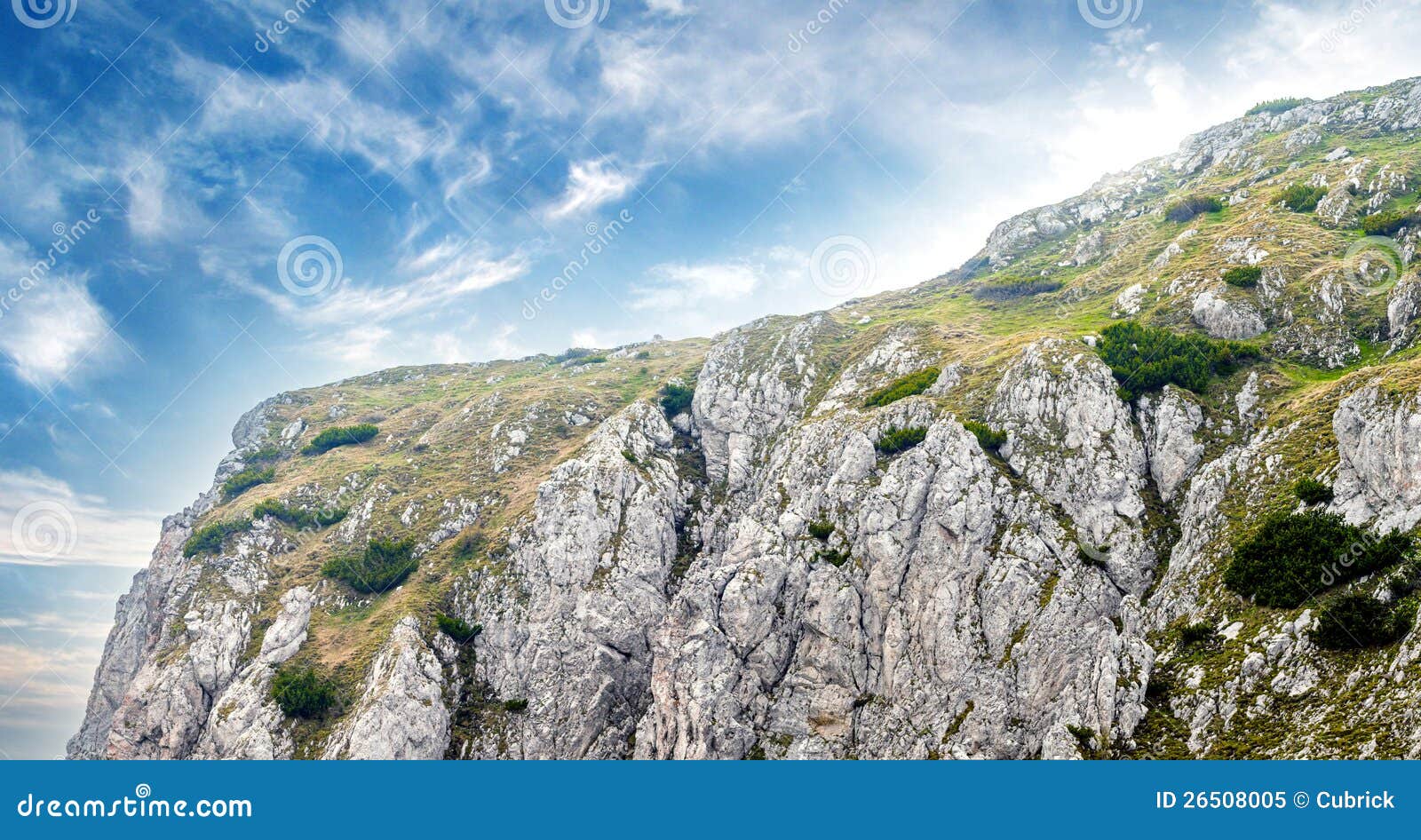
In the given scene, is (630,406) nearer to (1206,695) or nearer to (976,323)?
(976,323)

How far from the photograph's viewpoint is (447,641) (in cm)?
5231

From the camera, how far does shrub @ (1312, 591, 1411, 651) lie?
23.8 metres

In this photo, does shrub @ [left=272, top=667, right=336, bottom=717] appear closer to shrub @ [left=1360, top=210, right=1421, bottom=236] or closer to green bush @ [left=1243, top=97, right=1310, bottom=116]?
shrub @ [left=1360, top=210, right=1421, bottom=236]

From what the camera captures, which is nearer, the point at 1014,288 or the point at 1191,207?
the point at 1191,207

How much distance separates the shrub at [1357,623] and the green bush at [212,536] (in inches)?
3322

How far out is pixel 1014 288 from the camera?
280ft

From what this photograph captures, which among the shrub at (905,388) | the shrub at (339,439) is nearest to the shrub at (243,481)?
the shrub at (339,439)

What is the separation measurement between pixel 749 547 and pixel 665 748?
15.9m

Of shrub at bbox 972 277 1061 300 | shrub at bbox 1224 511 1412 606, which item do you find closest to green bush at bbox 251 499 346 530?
shrub at bbox 1224 511 1412 606

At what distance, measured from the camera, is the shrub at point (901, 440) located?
50.6 m

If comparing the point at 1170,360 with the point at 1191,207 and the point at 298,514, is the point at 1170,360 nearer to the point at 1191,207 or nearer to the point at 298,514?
the point at 1191,207

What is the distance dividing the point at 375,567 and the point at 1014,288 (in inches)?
3351

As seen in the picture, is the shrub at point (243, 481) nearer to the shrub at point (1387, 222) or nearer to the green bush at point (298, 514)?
the green bush at point (298, 514)

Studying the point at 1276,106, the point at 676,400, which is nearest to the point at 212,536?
the point at 676,400
